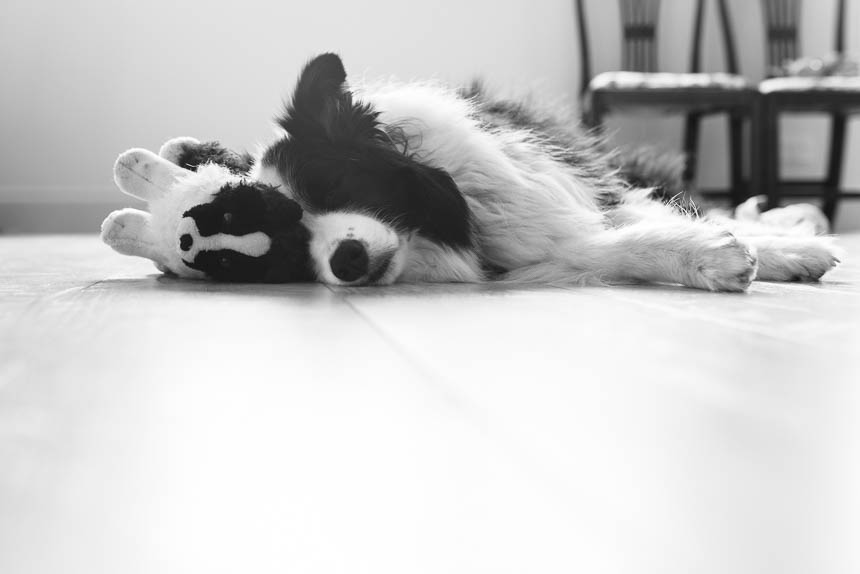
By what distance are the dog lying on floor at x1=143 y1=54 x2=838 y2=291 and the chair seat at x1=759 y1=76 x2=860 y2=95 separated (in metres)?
2.62

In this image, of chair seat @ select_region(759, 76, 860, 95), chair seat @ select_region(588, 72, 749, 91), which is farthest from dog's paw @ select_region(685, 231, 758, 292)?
chair seat @ select_region(759, 76, 860, 95)

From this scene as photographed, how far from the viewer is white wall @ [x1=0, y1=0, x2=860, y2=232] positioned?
4633mm

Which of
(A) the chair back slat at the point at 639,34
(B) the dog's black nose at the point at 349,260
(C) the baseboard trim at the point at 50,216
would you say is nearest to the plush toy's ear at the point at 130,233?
(B) the dog's black nose at the point at 349,260

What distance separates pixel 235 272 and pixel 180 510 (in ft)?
3.91

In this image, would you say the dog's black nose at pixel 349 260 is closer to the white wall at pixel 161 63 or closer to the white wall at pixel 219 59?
the white wall at pixel 219 59

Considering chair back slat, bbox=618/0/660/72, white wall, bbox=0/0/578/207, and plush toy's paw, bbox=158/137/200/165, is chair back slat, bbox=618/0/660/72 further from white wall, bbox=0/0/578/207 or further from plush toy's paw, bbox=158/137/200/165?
plush toy's paw, bbox=158/137/200/165

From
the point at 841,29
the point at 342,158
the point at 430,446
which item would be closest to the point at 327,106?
the point at 342,158

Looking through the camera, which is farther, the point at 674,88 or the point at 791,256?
the point at 674,88

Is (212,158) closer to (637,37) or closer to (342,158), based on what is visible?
(342,158)

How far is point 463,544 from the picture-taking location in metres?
0.43

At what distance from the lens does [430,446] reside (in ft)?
1.89

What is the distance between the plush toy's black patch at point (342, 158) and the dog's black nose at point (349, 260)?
9 cm

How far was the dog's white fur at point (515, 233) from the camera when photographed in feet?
5.13

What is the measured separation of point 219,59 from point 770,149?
281cm
